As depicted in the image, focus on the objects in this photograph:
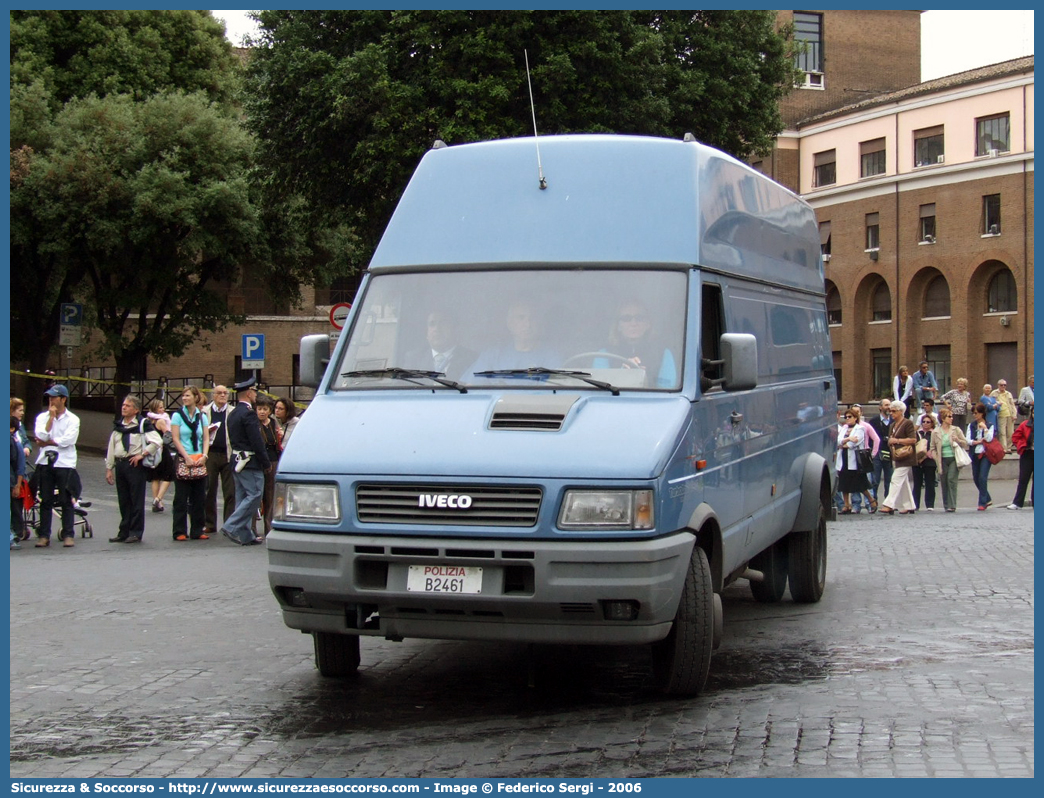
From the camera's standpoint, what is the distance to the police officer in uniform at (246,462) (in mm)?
15859

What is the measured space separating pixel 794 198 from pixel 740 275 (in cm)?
266

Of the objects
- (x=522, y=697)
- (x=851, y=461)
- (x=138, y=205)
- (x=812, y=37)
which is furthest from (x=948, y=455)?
(x=812, y=37)

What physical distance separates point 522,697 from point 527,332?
190cm

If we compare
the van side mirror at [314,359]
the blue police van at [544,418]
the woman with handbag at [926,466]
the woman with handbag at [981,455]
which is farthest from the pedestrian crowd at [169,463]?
the woman with handbag at [981,455]

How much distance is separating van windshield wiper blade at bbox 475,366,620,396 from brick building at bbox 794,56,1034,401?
48.7m

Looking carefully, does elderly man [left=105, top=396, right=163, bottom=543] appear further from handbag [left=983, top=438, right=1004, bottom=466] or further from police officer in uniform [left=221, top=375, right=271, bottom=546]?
handbag [left=983, top=438, right=1004, bottom=466]

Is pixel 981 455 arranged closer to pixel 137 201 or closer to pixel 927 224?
pixel 137 201

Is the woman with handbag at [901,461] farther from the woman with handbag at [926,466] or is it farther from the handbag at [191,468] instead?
the handbag at [191,468]

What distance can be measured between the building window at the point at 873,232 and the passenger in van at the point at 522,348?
5412cm

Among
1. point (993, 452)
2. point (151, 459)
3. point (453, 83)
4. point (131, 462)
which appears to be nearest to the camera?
point (131, 462)

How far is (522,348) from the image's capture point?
24.3ft

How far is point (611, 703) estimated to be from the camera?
7078 millimetres

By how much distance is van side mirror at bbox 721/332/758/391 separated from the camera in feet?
24.2

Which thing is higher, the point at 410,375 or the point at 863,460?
the point at 410,375
